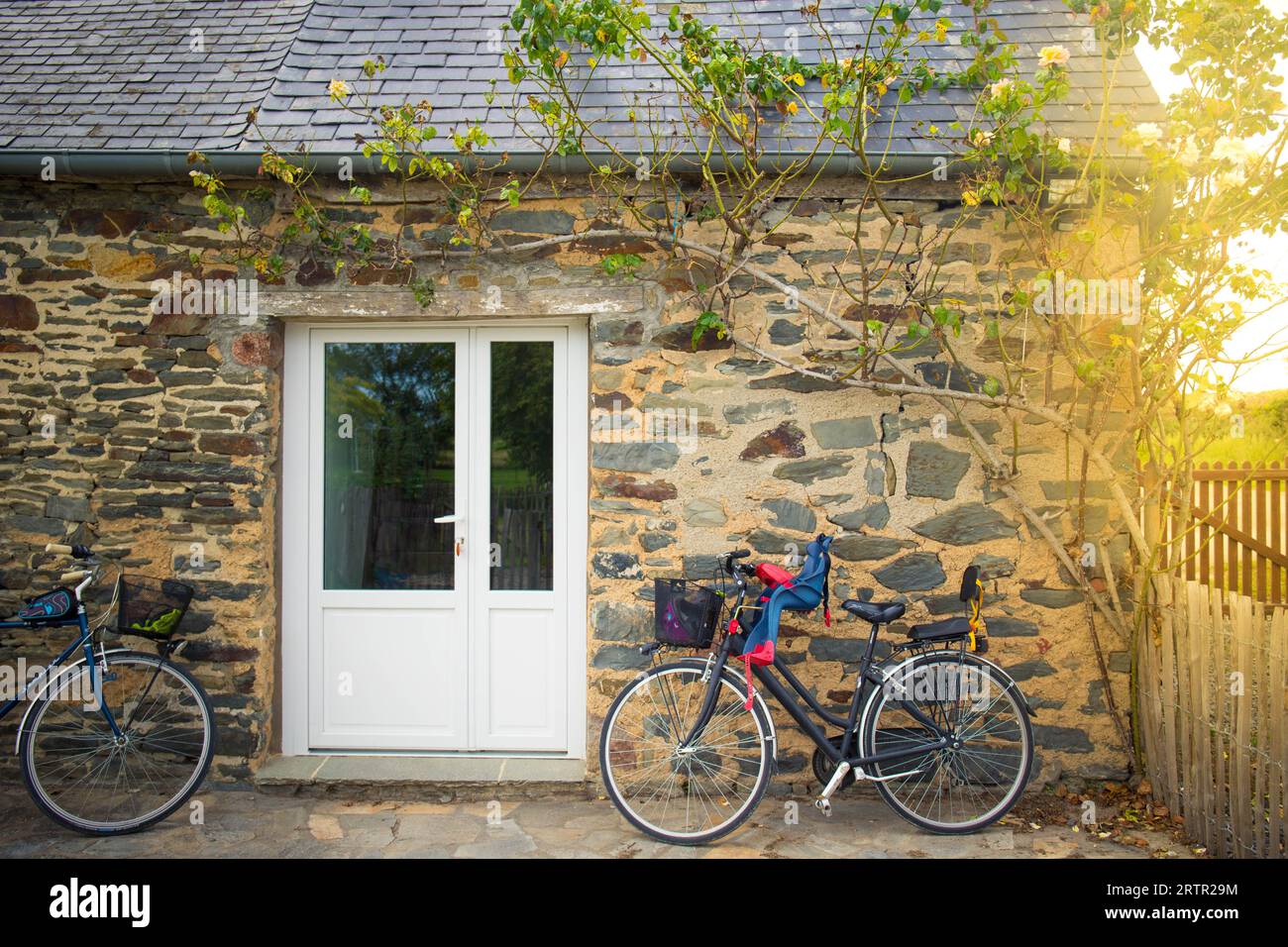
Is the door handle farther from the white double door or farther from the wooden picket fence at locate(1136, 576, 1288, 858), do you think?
the wooden picket fence at locate(1136, 576, 1288, 858)

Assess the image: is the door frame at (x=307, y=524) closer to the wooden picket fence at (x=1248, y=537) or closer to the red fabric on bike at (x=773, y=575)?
the red fabric on bike at (x=773, y=575)

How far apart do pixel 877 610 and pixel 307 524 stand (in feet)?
9.51

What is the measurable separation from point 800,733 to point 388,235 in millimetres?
3204

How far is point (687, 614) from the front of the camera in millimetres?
3951

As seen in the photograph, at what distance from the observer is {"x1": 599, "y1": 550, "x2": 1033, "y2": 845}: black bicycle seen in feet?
13.0

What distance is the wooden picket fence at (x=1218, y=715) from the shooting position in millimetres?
3350

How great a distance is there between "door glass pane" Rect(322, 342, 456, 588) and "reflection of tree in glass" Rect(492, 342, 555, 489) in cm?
24

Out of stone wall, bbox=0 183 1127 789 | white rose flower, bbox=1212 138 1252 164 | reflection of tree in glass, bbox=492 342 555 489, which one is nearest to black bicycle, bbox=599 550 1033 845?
stone wall, bbox=0 183 1127 789

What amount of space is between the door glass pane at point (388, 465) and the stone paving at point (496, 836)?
1149 millimetres

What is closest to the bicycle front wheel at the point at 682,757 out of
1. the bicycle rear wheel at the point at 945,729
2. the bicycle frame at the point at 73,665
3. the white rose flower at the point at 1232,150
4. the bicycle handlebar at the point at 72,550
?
the bicycle rear wheel at the point at 945,729

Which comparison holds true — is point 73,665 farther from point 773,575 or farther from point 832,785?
point 832,785

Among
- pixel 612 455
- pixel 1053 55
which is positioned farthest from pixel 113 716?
pixel 1053 55

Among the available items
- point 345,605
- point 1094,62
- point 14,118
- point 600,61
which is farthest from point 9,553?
point 1094,62
